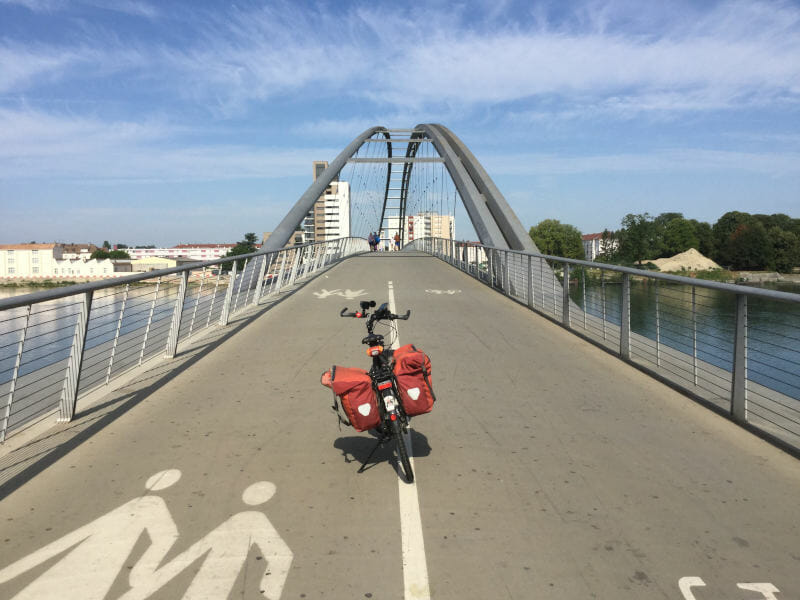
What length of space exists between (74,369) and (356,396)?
2924 millimetres

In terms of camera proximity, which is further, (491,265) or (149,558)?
(491,265)

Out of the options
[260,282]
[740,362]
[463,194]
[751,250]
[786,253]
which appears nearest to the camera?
[740,362]

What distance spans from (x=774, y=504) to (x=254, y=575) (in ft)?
10.3

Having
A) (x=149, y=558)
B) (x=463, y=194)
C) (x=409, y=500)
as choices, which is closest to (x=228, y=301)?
(x=409, y=500)

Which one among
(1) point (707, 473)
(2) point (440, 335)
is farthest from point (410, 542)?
(2) point (440, 335)

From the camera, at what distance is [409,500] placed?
12.3ft

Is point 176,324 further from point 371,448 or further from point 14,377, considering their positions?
point 371,448

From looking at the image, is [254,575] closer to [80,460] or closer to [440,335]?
[80,460]

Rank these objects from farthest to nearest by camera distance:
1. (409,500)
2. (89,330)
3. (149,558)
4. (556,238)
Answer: (556,238) → (89,330) → (409,500) → (149,558)

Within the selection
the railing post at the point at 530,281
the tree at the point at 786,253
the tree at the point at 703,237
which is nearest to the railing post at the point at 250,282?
the railing post at the point at 530,281

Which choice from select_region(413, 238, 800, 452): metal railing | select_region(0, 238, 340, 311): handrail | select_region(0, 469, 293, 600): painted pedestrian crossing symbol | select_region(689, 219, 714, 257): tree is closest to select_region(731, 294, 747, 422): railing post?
select_region(413, 238, 800, 452): metal railing

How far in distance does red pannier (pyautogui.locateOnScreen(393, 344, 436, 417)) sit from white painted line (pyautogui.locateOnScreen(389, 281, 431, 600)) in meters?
0.50

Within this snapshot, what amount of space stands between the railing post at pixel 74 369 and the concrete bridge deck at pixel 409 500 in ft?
0.69

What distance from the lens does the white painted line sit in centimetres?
276
